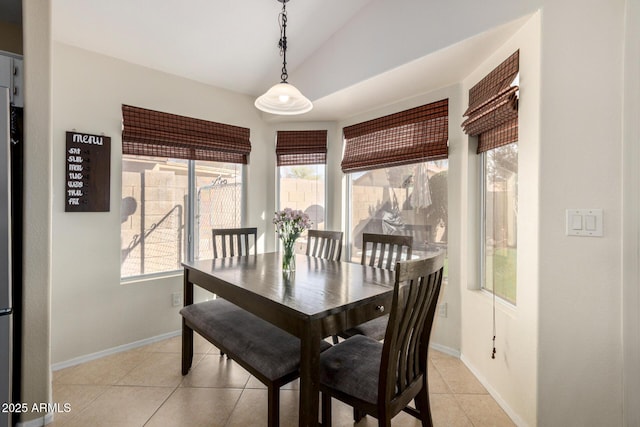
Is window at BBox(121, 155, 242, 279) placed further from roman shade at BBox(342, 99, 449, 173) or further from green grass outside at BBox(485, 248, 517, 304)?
green grass outside at BBox(485, 248, 517, 304)

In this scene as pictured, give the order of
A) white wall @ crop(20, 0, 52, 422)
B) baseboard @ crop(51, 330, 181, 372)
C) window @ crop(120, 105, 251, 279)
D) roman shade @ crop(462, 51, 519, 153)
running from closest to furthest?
white wall @ crop(20, 0, 52, 422) → roman shade @ crop(462, 51, 519, 153) → baseboard @ crop(51, 330, 181, 372) → window @ crop(120, 105, 251, 279)

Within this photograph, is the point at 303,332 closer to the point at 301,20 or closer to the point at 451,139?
Answer: the point at 451,139

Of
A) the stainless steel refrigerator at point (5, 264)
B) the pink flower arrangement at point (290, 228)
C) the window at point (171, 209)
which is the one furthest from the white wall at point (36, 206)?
the pink flower arrangement at point (290, 228)

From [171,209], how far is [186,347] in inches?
56.1

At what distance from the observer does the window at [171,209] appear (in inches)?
108

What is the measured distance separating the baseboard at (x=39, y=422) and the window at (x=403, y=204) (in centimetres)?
272

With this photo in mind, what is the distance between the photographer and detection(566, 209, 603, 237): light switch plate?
1391mm

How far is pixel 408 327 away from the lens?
53.3 inches

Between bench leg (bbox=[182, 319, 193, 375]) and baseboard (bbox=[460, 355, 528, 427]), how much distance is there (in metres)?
2.18

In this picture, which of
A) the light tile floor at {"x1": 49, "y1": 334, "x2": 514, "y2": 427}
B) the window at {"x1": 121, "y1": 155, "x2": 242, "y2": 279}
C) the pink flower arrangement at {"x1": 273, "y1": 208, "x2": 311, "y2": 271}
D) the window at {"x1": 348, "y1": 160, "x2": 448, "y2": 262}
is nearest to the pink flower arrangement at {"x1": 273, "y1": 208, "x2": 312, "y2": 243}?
the pink flower arrangement at {"x1": 273, "y1": 208, "x2": 311, "y2": 271}

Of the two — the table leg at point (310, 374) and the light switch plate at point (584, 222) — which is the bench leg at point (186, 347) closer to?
the table leg at point (310, 374)

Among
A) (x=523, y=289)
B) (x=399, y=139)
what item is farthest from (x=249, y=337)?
(x=399, y=139)

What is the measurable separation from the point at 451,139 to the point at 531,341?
1652 mm

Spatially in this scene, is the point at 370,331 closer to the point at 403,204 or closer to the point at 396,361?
the point at 396,361
